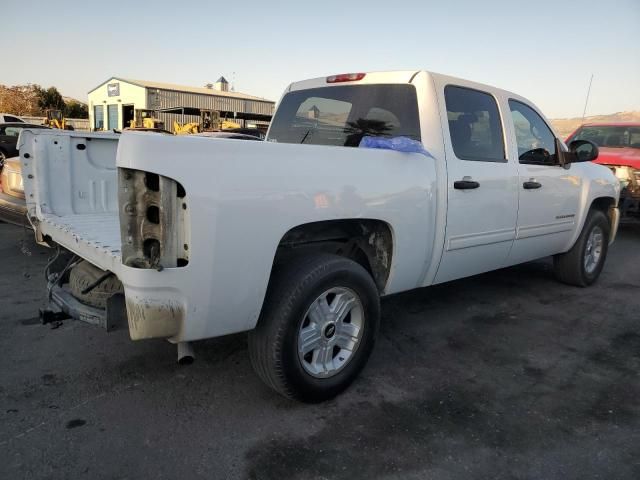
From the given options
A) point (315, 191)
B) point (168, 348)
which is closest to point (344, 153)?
point (315, 191)

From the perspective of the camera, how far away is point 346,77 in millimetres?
3963

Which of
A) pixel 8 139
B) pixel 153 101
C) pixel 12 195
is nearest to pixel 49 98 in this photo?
pixel 153 101

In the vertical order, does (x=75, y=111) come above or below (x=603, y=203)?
above

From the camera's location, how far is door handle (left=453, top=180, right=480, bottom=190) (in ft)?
11.3

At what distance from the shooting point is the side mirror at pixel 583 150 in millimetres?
4797

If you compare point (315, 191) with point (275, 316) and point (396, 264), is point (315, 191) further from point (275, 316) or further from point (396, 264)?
→ point (396, 264)

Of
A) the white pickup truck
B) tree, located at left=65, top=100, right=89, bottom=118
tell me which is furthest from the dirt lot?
tree, located at left=65, top=100, right=89, bottom=118

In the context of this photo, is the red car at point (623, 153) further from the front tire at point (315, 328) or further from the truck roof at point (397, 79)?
the front tire at point (315, 328)

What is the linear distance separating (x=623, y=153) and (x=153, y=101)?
3541cm

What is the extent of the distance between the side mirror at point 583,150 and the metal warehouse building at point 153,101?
3054cm

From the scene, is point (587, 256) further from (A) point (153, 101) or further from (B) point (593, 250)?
(A) point (153, 101)

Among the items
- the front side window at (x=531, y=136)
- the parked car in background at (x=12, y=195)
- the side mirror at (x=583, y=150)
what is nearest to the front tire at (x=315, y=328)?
the front side window at (x=531, y=136)

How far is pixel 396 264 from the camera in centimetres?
323

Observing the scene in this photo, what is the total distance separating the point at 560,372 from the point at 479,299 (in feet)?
5.23
